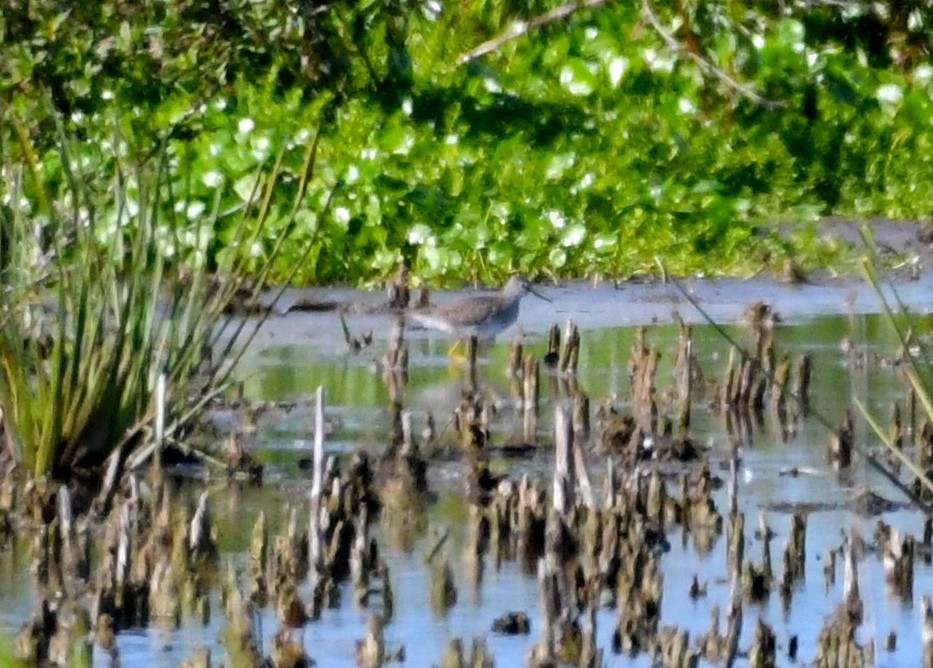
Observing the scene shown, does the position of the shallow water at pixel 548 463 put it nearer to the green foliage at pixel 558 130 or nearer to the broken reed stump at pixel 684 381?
the broken reed stump at pixel 684 381

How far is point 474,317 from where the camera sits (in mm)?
8898

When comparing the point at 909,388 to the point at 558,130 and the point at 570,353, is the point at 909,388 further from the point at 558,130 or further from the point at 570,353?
the point at 558,130

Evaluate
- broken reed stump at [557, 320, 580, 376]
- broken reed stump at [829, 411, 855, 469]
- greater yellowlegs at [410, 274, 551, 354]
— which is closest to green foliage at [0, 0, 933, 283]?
greater yellowlegs at [410, 274, 551, 354]

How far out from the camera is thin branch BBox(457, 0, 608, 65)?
11.8 m

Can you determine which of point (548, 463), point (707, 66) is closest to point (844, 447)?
point (548, 463)

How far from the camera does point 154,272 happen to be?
5.71m

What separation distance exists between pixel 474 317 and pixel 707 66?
2.68 m

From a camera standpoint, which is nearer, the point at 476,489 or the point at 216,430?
the point at 476,489

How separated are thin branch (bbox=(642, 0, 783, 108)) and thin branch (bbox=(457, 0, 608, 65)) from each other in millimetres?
871

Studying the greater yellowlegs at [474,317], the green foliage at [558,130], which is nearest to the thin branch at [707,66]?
the green foliage at [558,130]

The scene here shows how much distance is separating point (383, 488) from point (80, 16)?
12.9 feet

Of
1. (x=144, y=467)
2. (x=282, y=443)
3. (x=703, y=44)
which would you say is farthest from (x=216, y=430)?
(x=703, y=44)

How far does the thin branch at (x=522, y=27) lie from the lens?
38.8 ft

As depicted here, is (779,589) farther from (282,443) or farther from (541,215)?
(541,215)
